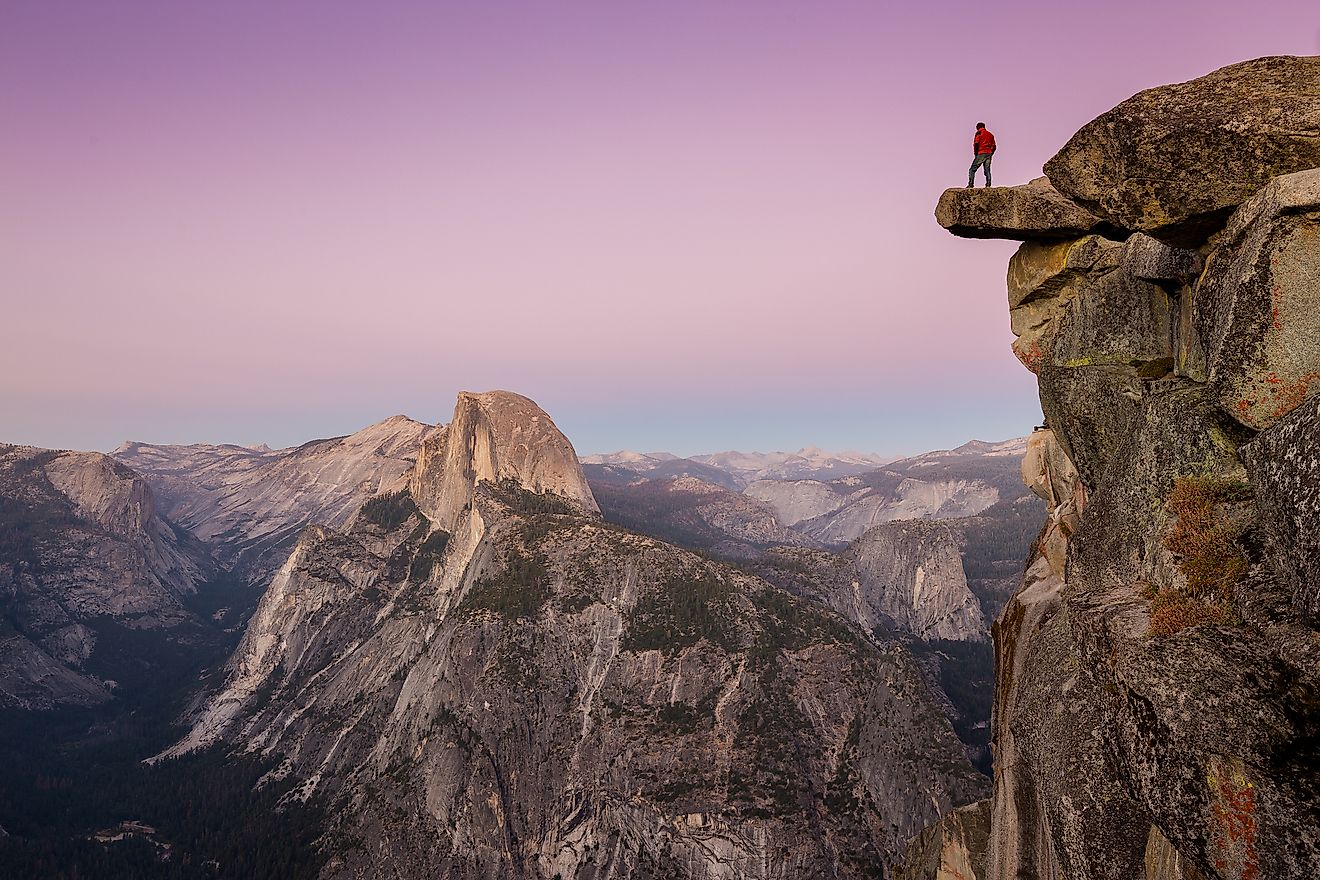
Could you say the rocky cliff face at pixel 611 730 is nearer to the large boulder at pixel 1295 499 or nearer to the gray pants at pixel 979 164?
the gray pants at pixel 979 164

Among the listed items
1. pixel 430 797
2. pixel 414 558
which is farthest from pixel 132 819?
pixel 430 797

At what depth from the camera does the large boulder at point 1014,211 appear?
23609 millimetres

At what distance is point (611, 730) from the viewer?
115 m

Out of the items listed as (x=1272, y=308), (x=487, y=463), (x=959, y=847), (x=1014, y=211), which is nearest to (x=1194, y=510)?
(x=1272, y=308)

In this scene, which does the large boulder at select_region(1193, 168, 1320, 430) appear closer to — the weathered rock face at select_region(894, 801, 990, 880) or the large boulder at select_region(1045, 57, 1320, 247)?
the large boulder at select_region(1045, 57, 1320, 247)

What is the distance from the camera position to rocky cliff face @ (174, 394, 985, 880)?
9838cm

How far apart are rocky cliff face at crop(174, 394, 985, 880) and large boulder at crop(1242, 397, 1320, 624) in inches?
3871

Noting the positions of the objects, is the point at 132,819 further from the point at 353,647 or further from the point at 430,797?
the point at 430,797

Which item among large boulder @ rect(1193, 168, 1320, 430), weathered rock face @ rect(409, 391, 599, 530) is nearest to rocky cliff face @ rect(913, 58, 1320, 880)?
large boulder @ rect(1193, 168, 1320, 430)

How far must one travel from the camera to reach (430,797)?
369 feet

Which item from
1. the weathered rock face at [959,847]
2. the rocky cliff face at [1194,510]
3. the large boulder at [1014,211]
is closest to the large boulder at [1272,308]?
the rocky cliff face at [1194,510]

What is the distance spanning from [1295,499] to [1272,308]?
14.8 ft

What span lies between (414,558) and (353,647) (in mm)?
29047

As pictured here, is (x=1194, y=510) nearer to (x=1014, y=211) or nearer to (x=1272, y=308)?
(x=1272, y=308)
